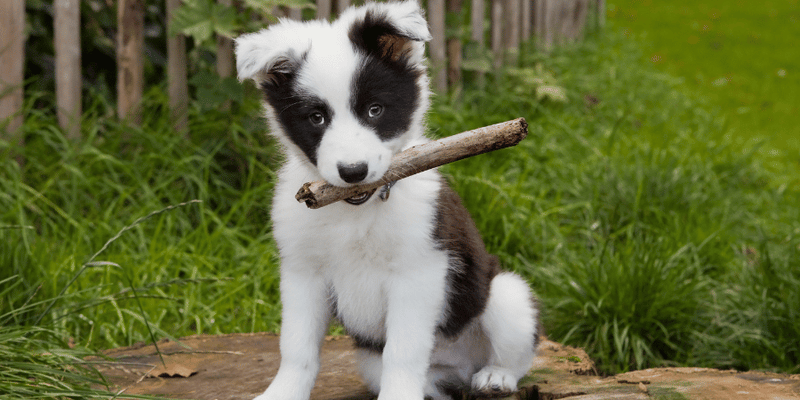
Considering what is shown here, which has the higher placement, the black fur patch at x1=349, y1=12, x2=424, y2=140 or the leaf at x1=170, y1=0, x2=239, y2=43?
the leaf at x1=170, y1=0, x2=239, y2=43

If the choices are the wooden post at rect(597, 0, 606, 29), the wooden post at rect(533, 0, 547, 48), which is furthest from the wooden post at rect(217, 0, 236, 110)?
the wooden post at rect(597, 0, 606, 29)

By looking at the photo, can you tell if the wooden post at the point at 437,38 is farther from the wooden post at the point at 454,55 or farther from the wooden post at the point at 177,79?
the wooden post at the point at 177,79

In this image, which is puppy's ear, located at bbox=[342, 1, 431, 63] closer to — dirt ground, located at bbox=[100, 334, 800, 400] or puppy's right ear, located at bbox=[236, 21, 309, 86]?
puppy's right ear, located at bbox=[236, 21, 309, 86]

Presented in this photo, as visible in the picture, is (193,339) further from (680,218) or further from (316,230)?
(680,218)

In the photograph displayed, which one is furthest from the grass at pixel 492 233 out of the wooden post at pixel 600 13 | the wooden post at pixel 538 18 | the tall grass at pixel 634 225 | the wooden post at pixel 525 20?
the wooden post at pixel 600 13

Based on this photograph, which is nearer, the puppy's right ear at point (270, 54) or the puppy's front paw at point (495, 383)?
the puppy's right ear at point (270, 54)

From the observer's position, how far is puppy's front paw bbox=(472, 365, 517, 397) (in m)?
2.35

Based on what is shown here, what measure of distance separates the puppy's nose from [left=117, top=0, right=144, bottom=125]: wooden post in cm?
288

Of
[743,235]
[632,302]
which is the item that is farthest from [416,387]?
[743,235]

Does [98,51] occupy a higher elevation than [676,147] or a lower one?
higher

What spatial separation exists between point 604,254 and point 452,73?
2546mm

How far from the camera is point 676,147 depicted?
215 inches

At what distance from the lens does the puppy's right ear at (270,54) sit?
2002 millimetres

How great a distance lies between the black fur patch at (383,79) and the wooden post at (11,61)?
113 inches
